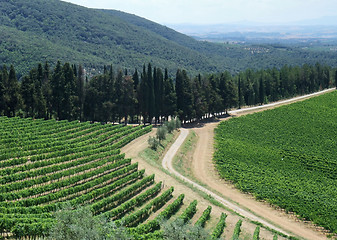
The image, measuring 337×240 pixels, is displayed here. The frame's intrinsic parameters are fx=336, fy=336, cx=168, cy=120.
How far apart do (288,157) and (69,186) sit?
46441 millimetres

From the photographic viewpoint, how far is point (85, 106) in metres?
87.0

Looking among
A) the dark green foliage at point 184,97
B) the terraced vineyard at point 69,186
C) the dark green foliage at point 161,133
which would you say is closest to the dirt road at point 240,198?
the dark green foliage at point 161,133

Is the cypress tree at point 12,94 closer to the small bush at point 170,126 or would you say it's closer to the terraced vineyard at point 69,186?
the terraced vineyard at point 69,186

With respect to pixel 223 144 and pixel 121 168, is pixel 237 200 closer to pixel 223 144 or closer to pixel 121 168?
pixel 121 168

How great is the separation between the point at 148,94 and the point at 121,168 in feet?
134

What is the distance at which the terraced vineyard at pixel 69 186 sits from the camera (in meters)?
33.2

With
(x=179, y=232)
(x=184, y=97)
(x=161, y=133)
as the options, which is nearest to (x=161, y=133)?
(x=161, y=133)

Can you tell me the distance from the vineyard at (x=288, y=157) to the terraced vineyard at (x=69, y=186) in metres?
16.4

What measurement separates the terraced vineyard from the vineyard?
16.4 meters

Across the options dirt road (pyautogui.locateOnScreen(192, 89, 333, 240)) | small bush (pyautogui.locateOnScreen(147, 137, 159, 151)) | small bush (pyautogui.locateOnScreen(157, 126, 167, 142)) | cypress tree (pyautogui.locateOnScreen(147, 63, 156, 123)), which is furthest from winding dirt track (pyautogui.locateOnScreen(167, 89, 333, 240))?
cypress tree (pyautogui.locateOnScreen(147, 63, 156, 123))

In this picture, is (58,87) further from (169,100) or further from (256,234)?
(256,234)

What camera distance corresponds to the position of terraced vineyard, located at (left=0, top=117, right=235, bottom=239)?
33.2 m

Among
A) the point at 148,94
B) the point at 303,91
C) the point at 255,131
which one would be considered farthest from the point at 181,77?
the point at 303,91

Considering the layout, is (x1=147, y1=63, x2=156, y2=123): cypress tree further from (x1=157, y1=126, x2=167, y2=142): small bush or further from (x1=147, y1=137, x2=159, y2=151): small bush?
(x1=147, y1=137, x2=159, y2=151): small bush
